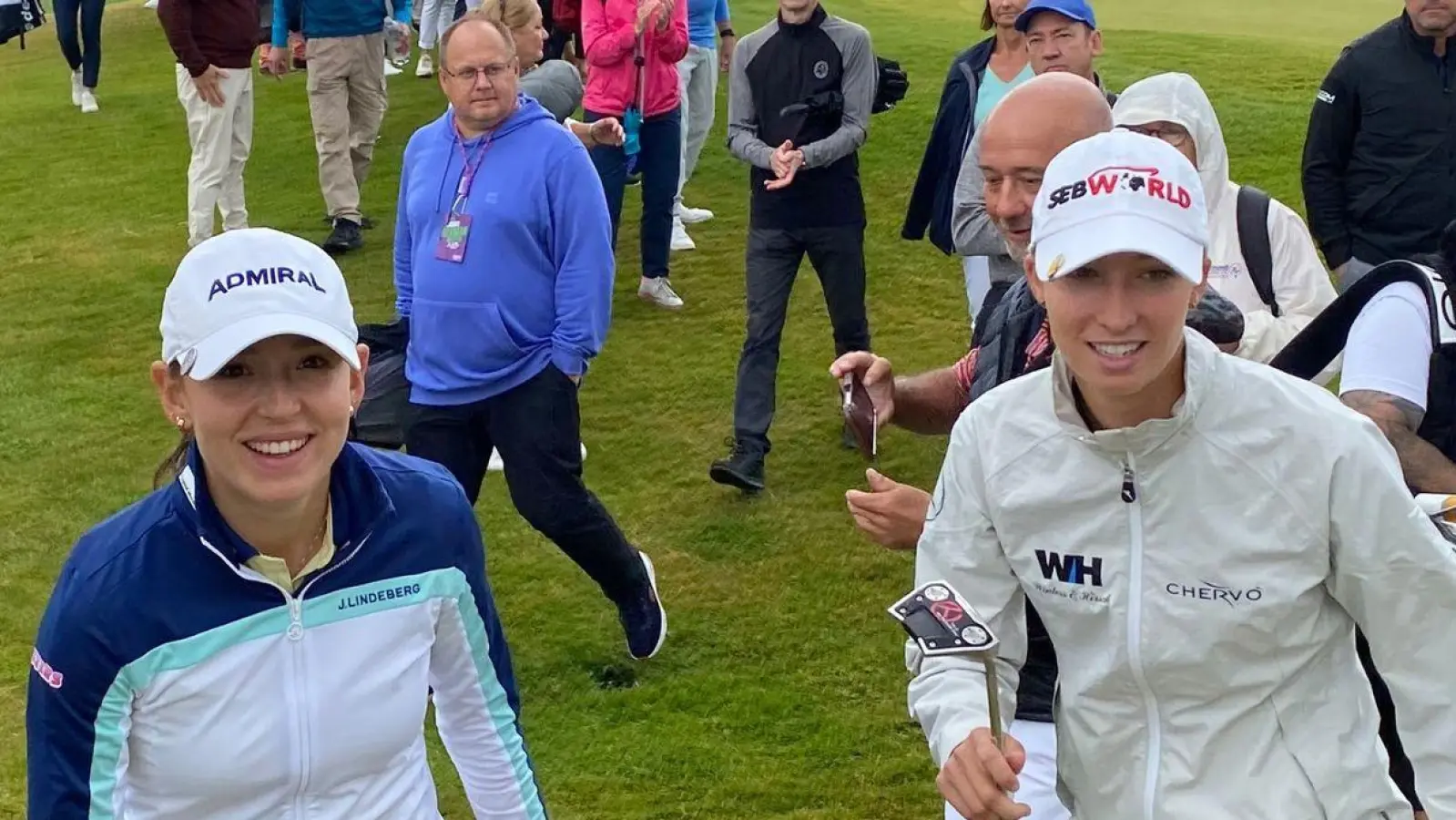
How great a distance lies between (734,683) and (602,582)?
62 centimetres

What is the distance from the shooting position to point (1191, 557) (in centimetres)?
255

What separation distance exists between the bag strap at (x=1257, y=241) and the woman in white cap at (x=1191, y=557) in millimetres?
2007

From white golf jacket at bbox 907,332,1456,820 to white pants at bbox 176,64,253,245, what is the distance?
882 cm

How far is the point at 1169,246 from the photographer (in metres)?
2.53

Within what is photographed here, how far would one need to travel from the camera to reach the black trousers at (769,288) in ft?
24.8

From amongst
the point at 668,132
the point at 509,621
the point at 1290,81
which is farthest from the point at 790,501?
the point at 1290,81

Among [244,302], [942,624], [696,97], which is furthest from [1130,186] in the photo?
[696,97]

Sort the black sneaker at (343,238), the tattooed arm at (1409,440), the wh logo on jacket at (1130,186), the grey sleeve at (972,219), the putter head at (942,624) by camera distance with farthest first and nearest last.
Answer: the black sneaker at (343,238)
the grey sleeve at (972,219)
the tattooed arm at (1409,440)
the wh logo on jacket at (1130,186)
the putter head at (942,624)

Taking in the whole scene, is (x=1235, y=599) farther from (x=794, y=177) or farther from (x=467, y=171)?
(x=794, y=177)

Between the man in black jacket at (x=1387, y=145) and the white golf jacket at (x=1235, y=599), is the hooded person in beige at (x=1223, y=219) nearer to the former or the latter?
the white golf jacket at (x=1235, y=599)

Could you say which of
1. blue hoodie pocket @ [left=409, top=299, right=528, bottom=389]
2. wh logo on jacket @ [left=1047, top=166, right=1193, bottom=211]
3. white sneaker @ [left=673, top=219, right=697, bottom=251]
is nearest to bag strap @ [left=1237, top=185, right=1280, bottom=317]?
wh logo on jacket @ [left=1047, top=166, right=1193, bottom=211]

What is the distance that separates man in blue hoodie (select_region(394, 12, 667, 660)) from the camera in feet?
18.2

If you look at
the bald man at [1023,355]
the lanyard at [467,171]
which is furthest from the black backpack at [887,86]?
the bald man at [1023,355]

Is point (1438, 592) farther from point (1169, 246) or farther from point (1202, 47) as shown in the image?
point (1202, 47)
